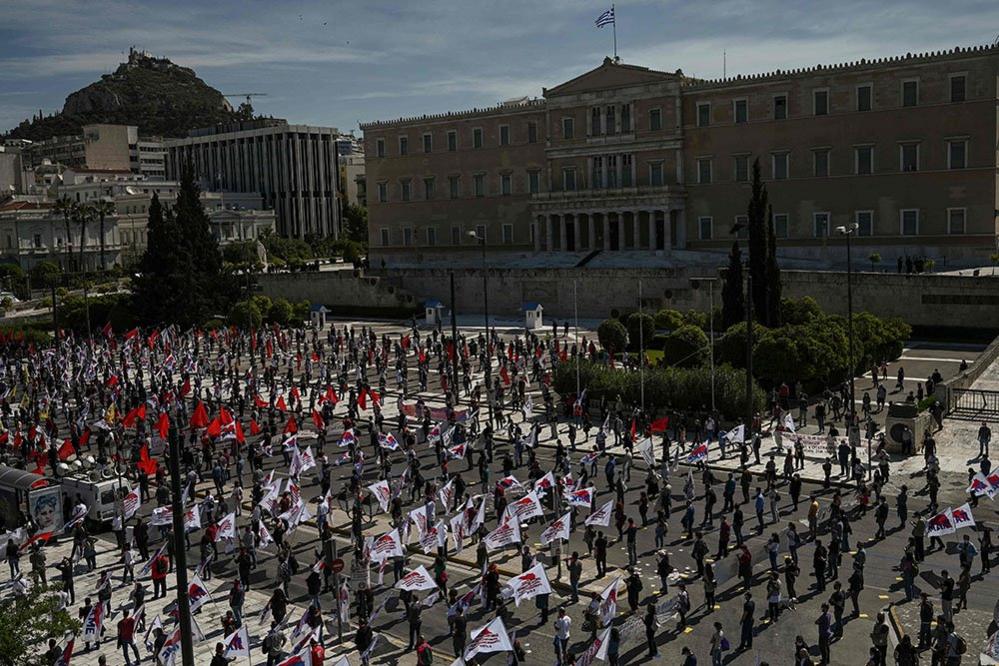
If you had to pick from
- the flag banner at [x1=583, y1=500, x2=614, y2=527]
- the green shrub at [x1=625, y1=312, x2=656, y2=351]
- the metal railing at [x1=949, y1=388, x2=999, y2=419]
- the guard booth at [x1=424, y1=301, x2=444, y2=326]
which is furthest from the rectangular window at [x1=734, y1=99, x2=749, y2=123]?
the flag banner at [x1=583, y1=500, x2=614, y2=527]

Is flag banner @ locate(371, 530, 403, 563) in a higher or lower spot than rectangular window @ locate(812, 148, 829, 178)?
lower

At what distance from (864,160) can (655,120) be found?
14.9 m

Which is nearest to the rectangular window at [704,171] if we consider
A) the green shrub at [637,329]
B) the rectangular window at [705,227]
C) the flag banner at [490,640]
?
the rectangular window at [705,227]

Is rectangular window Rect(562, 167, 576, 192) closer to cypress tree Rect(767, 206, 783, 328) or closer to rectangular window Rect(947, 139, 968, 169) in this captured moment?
rectangular window Rect(947, 139, 968, 169)

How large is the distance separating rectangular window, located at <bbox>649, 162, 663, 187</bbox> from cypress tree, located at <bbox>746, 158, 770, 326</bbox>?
27.6 meters

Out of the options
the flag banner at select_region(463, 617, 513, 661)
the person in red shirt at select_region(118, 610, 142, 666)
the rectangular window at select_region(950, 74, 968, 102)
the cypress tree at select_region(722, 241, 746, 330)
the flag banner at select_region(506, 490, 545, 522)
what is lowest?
the person in red shirt at select_region(118, 610, 142, 666)

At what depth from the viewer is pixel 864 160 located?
208 ft

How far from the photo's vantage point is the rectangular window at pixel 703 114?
69.4m

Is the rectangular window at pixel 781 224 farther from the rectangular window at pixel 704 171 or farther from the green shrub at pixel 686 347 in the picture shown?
the green shrub at pixel 686 347

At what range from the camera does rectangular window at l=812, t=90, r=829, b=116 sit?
2532 inches

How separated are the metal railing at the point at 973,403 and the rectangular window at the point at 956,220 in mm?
28141

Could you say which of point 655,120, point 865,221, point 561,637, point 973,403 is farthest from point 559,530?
point 655,120

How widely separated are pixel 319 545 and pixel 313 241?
120 m

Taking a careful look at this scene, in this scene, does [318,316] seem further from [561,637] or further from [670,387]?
[561,637]
